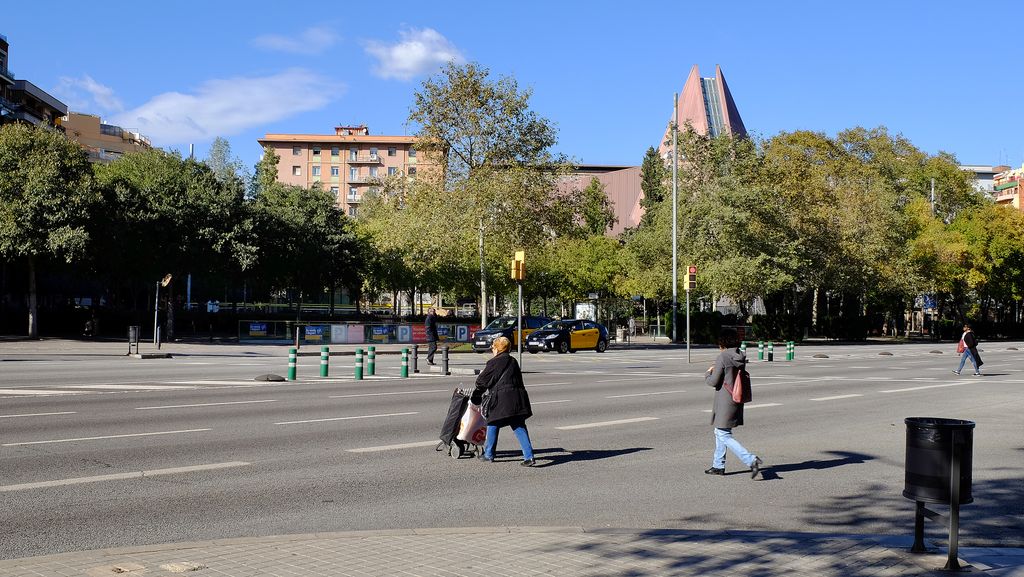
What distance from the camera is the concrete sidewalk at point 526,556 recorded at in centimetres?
584

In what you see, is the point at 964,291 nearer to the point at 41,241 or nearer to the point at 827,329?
the point at 827,329

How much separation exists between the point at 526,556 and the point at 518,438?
14.5 feet

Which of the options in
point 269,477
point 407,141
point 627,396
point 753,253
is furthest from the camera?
point 407,141

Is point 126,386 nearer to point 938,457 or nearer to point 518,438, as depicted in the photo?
point 518,438

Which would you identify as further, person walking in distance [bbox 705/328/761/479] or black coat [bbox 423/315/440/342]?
black coat [bbox 423/315/440/342]

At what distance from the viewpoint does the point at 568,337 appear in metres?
41.9

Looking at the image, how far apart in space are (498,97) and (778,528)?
37445 millimetres

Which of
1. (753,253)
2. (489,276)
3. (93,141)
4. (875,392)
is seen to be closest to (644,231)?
(753,253)

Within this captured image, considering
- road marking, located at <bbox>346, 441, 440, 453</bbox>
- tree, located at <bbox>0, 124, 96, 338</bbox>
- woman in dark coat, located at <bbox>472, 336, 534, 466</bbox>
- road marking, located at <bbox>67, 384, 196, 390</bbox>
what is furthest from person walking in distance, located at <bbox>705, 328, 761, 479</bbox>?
tree, located at <bbox>0, 124, 96, 338</bbox>

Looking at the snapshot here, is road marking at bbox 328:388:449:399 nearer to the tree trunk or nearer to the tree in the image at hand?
the tree

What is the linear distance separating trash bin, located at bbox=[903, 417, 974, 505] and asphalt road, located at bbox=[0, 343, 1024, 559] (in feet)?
4.47

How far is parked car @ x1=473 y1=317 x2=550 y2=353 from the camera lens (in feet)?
134

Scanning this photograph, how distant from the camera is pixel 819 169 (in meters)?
63.1

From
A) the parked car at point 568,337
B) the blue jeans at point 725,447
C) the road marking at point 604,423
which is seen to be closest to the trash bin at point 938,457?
the blue jeans at point 725,447
